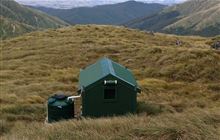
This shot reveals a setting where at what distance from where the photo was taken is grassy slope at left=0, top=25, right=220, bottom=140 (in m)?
8.84

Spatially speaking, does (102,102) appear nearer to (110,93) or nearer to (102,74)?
(110,93)

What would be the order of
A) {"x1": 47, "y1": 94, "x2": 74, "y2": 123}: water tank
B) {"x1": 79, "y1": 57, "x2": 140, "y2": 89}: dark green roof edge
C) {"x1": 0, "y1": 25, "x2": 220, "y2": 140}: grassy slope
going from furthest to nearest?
{"x1": 79, "y1": 57, "x2": 140, "y2": 89}: dark green roof edge < {"x1": 47, "y1": 94, "x2": 74, "y2": 123}: water tank < {"x1": 0, "y1": 25, "x2": 220, "y2": 140}: grassy slope

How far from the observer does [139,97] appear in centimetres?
2298

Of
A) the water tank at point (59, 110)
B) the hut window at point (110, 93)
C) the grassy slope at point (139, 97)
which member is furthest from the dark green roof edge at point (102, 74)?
the grassy slope at point (139, 97)

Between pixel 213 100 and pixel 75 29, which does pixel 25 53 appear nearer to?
pixel 75 29

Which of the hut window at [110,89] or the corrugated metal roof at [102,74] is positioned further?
the corrugated metal roof at [102,74]

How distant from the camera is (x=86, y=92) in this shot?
16.5 m

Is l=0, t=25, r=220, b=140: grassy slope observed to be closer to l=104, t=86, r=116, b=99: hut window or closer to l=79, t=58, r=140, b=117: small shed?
l=79, t=58, r=140, b=117: small shed

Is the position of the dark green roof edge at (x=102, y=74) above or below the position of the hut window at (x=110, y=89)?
above

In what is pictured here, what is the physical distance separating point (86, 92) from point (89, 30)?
59719mm

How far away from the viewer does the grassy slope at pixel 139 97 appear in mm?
8836

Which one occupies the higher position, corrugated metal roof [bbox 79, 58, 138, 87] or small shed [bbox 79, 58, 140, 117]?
corrugated metal roof [bbox 79, 58, 138, 87]

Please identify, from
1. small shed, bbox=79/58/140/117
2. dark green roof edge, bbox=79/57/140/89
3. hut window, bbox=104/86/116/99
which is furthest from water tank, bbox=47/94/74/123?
hut window, bbox=104/86/116/99

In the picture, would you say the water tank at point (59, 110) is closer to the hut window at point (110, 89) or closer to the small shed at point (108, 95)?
the small shed at point (108, 95)
